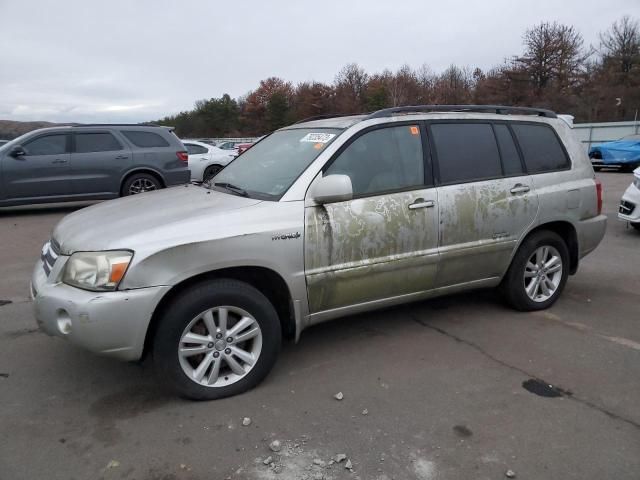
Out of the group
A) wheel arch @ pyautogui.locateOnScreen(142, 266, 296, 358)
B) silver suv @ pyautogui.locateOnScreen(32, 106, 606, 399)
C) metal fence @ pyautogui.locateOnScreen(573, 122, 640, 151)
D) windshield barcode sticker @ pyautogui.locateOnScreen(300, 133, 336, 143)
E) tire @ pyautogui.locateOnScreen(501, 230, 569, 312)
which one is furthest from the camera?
metal fence @ pyautogui.locateOnScreen(573, 122, 640, 151)

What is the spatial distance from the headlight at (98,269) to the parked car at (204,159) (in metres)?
11.7

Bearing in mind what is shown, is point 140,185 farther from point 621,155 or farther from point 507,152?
point 621,155

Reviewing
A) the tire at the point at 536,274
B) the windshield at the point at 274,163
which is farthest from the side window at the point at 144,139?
the tire at the point at 536,274

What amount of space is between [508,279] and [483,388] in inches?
56.9

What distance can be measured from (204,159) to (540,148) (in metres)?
11.5

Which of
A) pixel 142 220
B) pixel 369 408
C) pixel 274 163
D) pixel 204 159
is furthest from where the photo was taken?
pixel 204 159

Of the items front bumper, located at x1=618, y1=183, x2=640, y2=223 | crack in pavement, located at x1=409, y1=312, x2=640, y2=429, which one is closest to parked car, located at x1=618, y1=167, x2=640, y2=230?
front bumper, located at x1=618, y1=183, x2=640, y2=223

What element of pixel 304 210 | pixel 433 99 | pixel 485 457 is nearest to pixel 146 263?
pixel 304 210

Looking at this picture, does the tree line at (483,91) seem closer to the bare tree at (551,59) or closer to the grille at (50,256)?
the bare tree at (551,59)

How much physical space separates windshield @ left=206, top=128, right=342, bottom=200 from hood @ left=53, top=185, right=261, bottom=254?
0.19 m

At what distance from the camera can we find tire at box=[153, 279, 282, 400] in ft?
9.73

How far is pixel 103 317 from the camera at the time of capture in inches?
110

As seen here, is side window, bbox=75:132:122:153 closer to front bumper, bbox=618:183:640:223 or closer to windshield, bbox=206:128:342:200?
windshield, bbox=206:128:342:200

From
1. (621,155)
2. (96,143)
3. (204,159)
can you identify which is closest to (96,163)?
(96,143)
